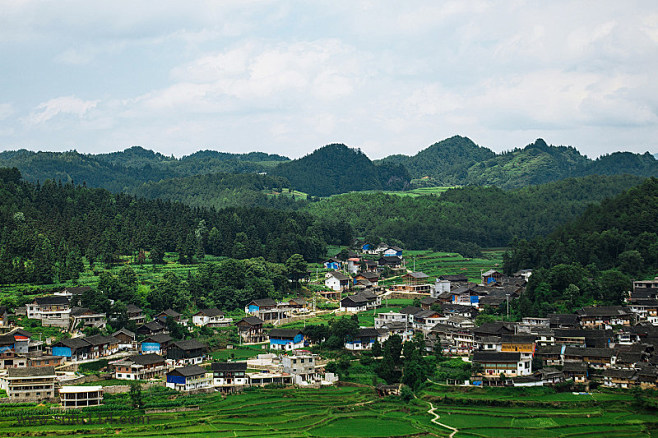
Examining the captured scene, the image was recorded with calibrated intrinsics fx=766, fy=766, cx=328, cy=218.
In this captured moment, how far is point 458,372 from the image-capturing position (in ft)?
133

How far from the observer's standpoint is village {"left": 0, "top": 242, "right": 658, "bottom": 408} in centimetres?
3872

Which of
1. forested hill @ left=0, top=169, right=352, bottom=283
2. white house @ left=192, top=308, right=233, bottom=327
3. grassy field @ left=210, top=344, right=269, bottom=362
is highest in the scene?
forested hill @ left=0, top=169, right=352, bottom=283

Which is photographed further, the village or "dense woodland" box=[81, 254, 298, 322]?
"dense woodland" box=[81, 254, 298, 322]

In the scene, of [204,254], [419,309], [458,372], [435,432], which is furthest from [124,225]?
[435,432]

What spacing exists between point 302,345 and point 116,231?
2892 centimetres

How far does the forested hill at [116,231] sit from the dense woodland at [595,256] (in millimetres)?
21789

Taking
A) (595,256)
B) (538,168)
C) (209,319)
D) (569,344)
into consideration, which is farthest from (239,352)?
(538,168)

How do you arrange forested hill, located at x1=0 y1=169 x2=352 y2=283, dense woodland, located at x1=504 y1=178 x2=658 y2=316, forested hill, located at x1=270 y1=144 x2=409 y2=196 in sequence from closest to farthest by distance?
dense woodland, located at x1=504 y1=178 x2=658 y2=316
forested hill, located at x1=0 y1=169 x2=352 y2=283
forested hill, located at x1=270 y1=144 x2=409 y2=196

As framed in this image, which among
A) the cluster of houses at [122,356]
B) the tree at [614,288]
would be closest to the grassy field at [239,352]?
the cluster of houses at [122,356]

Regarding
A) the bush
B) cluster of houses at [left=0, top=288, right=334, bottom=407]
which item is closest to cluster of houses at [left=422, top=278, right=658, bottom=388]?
cluster of houses at [left=0, top=288, right=334, bottom=407]

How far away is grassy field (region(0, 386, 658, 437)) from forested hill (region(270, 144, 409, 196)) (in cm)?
11800

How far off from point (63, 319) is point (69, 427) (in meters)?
16.8

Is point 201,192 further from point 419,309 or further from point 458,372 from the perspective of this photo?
point 458,372

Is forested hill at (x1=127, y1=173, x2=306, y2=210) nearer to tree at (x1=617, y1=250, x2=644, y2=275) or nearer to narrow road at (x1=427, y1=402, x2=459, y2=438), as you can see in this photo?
tree at (x1=617, y1=250, x2=644, y2=275)
